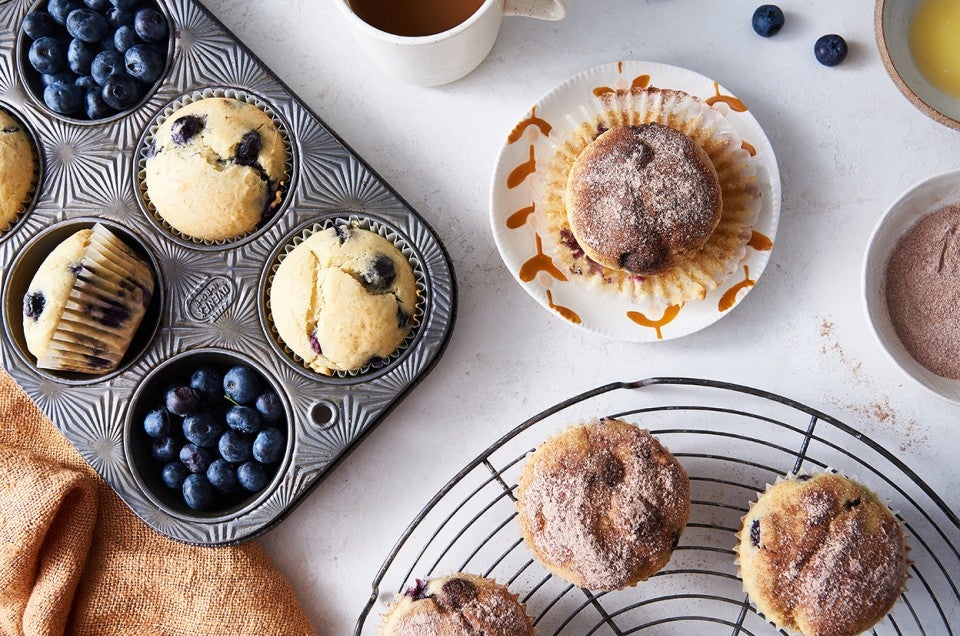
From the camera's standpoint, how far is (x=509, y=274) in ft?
8.86

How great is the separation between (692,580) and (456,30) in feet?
6.14

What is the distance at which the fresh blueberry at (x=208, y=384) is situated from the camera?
8.43ft

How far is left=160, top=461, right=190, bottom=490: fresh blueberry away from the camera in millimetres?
2572

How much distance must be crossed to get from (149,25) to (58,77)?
37 cm

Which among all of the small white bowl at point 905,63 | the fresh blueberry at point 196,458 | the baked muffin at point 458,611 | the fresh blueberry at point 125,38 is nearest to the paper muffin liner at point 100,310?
the fresh blueberry at point 196,458

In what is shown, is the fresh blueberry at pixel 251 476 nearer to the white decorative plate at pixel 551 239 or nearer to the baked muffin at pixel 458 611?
the baked muffin at pixel 458 611

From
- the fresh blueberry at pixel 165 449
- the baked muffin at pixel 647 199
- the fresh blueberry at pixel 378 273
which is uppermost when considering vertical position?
the baked muffin at pixel 647 199

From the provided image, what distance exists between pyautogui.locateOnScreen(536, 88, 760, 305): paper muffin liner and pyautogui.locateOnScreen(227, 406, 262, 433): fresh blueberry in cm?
108

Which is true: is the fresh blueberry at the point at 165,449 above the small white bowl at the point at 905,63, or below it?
below

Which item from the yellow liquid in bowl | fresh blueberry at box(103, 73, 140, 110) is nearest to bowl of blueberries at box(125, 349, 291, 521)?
fresh blueberry at box(103, 73, 140, 110)

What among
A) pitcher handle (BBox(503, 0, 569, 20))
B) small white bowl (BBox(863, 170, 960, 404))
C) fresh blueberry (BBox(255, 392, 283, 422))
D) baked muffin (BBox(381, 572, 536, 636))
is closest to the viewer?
pitcher handle (BBox(503, 0, 569, 20))

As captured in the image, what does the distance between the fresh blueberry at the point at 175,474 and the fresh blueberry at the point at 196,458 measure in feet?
0.08

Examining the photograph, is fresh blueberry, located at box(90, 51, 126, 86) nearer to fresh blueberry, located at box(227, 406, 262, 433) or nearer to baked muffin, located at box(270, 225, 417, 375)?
baked muffin, located at box(270, 225, 417, 375)

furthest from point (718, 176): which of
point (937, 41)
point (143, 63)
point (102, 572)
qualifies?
point (102, 572)
